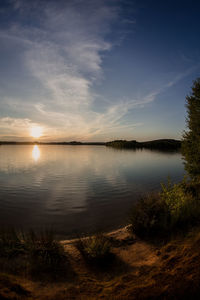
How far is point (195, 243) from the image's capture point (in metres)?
4.87

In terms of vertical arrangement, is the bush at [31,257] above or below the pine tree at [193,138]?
below

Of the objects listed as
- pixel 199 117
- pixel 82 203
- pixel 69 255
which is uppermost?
pixel 199 117

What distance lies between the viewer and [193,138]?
14617 mm

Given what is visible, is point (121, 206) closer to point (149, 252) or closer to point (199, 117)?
point (149, 252)

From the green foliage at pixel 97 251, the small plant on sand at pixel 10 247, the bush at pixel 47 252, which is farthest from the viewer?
the small plant on sand at pixel 10 247

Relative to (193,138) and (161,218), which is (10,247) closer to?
(161,218)

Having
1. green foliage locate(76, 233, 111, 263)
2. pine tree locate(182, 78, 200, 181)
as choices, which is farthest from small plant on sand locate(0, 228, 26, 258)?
pine tree locate(182, 78, 200, 181)

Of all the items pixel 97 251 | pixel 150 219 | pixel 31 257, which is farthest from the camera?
pixel 150 219

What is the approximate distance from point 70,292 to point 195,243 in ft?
12.9

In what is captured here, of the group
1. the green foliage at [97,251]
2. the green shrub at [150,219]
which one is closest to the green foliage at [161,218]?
the green shrub at [150,219]

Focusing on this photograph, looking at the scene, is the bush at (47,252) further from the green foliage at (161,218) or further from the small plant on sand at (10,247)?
the green foliage at (161,218)

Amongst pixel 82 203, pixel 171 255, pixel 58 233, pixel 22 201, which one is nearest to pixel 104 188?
pixel 82 203

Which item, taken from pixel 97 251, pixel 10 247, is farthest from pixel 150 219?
pixel 10 247

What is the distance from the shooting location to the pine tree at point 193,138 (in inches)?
561
